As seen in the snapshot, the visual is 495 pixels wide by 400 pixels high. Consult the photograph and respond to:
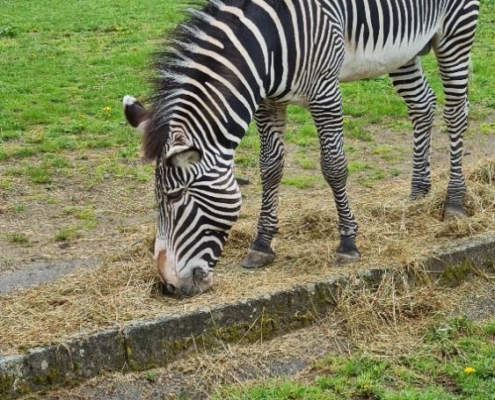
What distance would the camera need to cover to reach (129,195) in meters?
8.93

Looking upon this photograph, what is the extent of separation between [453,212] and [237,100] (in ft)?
8.82

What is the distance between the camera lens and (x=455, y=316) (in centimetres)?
593

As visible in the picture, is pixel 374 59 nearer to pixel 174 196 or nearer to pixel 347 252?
pixel 347 252

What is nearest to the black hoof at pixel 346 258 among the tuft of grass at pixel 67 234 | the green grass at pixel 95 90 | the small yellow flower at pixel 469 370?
the small yellow flower at pixel 469 370

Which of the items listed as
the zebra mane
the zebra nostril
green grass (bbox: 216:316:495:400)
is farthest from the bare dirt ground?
green grass (bbox: 216:316:495:400)

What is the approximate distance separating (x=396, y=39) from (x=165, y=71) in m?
2.26

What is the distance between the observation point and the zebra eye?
17.9 ft

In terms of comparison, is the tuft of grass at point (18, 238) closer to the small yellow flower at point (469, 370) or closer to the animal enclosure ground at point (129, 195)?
the animal enclosure ground at point (129, 195)

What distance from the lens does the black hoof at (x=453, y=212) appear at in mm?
7376

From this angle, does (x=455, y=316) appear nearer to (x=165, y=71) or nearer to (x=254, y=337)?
(x=254, y=337)

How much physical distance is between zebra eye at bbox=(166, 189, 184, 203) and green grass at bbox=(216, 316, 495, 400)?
1.27 metres

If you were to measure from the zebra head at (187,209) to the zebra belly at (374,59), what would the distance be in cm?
160

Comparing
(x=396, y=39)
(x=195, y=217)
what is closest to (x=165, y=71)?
(x=195, y=217)

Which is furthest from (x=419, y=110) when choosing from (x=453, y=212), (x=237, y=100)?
(x=237, y=100)
